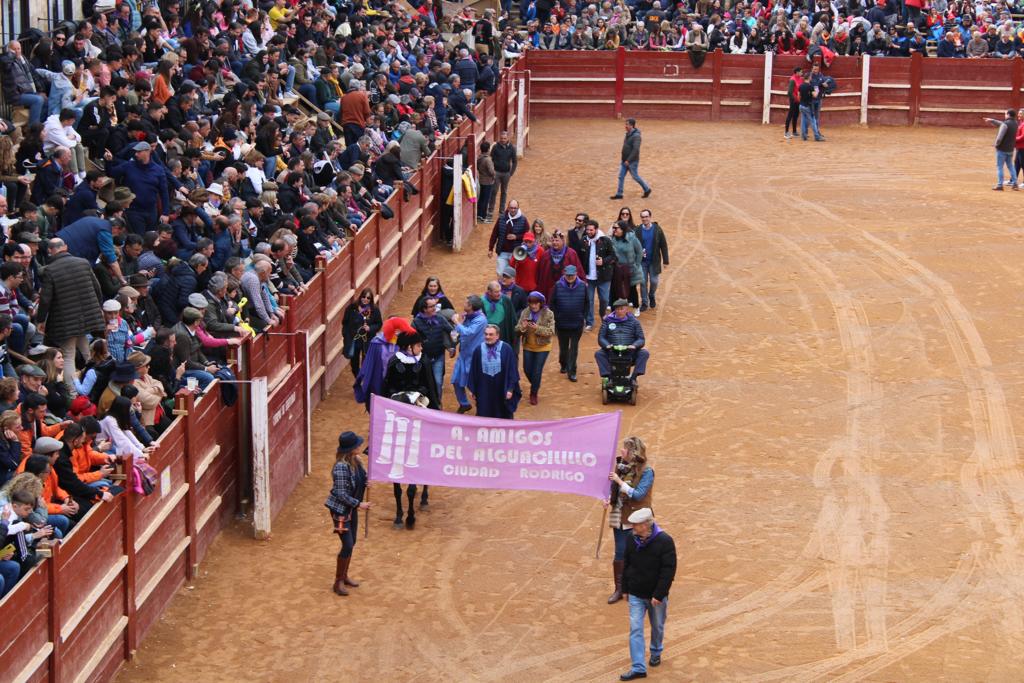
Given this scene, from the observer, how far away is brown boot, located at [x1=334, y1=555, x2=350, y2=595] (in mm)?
14195

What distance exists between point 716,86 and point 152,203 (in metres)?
22.2

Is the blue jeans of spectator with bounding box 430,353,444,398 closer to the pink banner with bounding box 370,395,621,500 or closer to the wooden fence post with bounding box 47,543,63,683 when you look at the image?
the pink banner with bounding box 370,395,621,500

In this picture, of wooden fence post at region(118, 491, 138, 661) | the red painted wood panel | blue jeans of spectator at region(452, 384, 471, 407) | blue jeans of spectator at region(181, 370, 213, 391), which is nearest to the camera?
the red painted wood panel

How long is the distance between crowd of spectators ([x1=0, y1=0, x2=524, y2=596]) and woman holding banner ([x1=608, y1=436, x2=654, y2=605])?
12.1ft

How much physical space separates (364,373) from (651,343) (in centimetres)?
615

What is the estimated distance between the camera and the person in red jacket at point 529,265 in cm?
2091

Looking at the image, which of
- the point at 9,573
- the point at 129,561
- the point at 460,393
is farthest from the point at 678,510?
the point at 9,573

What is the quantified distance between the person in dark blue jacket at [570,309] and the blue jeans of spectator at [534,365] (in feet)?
2.70

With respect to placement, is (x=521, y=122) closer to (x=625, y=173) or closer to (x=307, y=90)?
(x=625, y=173)

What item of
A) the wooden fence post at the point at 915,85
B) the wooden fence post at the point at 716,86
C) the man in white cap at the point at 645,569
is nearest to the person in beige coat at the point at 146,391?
the man in white cap at the point at 645,569

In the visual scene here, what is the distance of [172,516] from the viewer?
1405 centimetres

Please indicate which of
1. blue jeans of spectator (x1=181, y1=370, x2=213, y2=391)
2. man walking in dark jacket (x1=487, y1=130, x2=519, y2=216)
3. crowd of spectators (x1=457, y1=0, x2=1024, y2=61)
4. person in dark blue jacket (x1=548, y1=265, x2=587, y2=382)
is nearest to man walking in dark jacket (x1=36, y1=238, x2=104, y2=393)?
blue jeans of spectator (x1=181, y1=370, x2=213, y2=391)

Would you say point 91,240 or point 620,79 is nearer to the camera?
point 91,240

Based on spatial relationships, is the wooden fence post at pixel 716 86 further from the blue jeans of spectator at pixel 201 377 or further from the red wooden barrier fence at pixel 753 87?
the blue jeans of spectator at pixel 201 377
